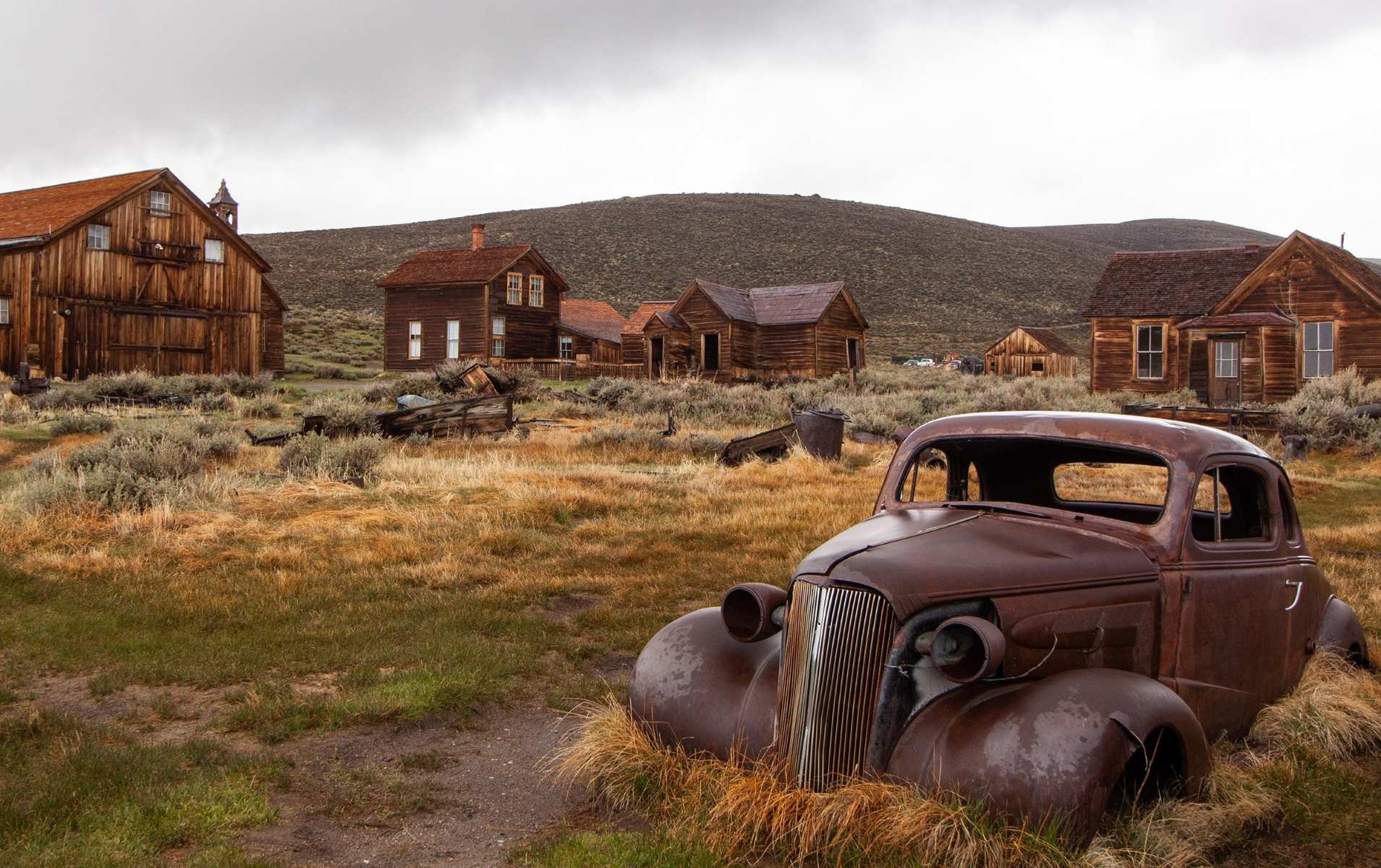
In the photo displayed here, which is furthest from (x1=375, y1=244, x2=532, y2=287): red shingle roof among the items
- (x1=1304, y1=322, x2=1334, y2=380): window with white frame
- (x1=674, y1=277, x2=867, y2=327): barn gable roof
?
(x1=1304, y1=322, x2=1334, y2=380): window with white frame

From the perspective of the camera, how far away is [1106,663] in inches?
159

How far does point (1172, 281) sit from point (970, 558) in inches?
1198

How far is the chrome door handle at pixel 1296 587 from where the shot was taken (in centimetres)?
495

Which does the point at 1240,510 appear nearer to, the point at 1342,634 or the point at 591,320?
the point at 1342,634

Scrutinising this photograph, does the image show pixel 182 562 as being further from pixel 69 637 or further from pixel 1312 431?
pixel 1312 431

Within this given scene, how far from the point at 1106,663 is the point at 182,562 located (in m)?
7.35

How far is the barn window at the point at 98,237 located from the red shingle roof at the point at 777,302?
1959cm

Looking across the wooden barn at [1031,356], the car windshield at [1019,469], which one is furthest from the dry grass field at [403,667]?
the wooden barn at [1031,356]

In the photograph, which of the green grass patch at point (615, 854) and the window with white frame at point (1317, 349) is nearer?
the green grass patch at point (615, 854)

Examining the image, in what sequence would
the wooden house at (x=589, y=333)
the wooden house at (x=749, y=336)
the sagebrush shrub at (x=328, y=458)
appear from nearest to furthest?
the sagebrush shrub at (x=328, y=458), the wooden house at (x=749, y=336), the wooden house at (x=589, y=333)

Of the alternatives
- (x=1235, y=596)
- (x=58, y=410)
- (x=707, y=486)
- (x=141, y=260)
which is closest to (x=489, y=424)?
(x=707, y=486)

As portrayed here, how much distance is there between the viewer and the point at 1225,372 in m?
27.6

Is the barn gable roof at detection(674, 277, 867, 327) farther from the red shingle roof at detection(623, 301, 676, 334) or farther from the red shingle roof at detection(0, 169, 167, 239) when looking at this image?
the red shingle roof at detection(0, 169, 167, 239)

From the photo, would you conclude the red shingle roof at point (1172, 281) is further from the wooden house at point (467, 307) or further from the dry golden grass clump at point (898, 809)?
the dry golden grass clump at point (898, 809)
